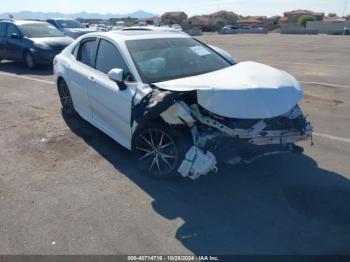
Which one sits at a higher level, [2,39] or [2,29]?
[2,29]

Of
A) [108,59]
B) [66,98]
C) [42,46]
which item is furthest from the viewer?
[42,46]

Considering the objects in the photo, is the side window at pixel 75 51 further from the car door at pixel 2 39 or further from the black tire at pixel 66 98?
the car door at pixel 2 39

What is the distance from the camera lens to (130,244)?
3236mm

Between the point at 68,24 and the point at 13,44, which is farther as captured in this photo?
the point at 68,24

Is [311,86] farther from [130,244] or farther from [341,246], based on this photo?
[130,244]

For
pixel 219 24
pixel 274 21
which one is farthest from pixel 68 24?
pixel 274 21

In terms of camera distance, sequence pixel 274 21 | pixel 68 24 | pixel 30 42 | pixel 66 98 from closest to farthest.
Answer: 1. pixel 66 98
2. pixel 30 42
3. pixel 68 24
4. pixel 274 21

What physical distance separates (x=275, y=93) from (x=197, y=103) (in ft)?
2.84

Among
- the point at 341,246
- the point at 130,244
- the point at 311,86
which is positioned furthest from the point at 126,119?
the point at 311,86

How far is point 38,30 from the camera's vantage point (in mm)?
13461

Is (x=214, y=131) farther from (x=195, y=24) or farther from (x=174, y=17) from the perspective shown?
(x=174, y=17)

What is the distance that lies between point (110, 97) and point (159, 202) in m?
1.68

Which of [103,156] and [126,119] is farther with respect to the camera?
[103,156]

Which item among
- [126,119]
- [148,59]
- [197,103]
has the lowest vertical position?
[126,119]
